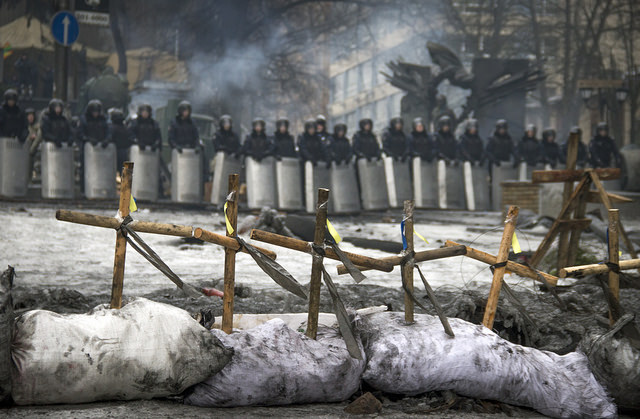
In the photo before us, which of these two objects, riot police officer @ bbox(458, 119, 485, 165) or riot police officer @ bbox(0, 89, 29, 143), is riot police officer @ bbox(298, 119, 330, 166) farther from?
riot police officer @ bbox(0, 89, 29, 143)

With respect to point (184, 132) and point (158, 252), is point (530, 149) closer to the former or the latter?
point (184, 132)

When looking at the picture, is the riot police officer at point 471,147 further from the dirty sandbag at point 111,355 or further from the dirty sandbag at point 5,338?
the dirty sandbag at point 5,338

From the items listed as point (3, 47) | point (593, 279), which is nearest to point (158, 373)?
point (593, 279)

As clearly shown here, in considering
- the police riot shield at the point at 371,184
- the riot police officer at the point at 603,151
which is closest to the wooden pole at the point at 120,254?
the police riot shield at the point at 371,184

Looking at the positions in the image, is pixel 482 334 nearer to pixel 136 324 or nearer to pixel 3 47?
pixel 136 324

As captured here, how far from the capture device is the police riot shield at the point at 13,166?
12711mm

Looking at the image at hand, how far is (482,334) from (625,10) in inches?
961

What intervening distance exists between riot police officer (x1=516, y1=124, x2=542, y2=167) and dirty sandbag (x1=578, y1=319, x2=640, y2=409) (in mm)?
12141

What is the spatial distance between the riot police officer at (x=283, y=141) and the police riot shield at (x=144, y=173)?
2.22 m

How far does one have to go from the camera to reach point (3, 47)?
758 inches

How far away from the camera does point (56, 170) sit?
12.9 meters

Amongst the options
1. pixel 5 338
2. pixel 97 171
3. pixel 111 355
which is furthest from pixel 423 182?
pixel 5 338

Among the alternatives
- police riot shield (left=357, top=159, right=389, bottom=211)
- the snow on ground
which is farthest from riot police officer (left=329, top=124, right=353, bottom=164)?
the snow on ground

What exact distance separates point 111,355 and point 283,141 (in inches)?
435
